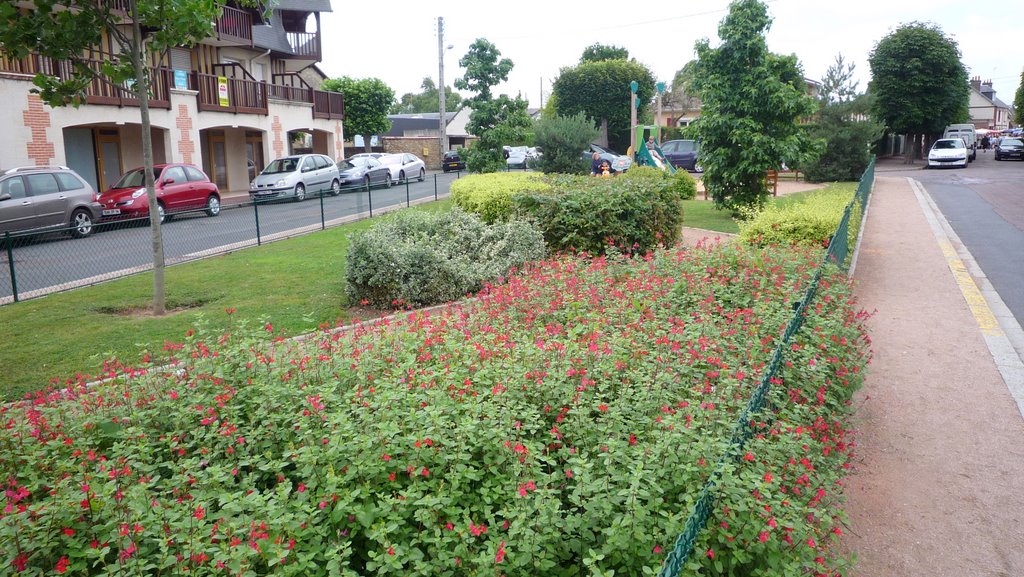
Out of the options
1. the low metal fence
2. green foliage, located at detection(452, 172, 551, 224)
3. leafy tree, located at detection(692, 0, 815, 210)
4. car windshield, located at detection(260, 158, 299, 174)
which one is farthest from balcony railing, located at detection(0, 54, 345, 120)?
the low metal fence

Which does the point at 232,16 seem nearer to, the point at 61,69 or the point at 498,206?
the point at 61,69

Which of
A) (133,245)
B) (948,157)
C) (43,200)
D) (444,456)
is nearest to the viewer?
(444,456)

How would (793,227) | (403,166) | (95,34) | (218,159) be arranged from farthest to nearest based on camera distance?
(403,166) → (218,159) → (793,227) → (95,34)

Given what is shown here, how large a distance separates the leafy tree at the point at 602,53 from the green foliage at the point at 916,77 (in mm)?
20814

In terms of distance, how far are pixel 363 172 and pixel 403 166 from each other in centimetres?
316

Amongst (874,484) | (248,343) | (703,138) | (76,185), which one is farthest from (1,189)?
(874,484)

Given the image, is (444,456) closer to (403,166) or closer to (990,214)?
(990,214)

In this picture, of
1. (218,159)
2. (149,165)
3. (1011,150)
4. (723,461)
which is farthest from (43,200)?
(1011,150)

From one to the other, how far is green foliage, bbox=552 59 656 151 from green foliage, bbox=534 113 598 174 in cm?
2369

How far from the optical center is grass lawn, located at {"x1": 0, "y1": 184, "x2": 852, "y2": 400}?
6816mm

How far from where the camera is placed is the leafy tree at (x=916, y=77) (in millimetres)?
40094

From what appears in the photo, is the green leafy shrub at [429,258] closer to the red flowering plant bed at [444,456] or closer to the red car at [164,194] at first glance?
the red flowering plant bed at [444,456]

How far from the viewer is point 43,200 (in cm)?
1595

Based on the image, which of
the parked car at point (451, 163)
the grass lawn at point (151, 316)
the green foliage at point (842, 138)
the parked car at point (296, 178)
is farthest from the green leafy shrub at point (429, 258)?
the parked car at point (451, 163)
